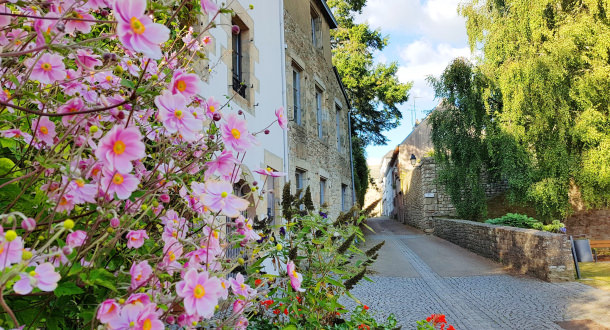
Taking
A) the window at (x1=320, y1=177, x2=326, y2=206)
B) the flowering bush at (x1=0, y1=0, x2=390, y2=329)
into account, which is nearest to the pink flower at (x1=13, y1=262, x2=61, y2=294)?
the flowering bush at (x1=0, y1=0, x2=390, y2=329)

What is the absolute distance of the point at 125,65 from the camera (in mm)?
1386

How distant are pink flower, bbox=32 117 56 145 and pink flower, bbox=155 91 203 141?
38cm

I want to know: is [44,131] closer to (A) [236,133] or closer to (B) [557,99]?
(A) [236,133]

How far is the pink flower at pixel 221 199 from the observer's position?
37.9 inches

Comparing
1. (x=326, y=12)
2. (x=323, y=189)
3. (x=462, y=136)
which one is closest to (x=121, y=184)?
(x=323, y=189)

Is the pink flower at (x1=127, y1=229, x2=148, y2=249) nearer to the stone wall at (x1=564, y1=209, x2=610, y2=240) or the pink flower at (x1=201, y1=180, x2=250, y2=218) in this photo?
the pink flower at (x1=201, y1=180, x2=250, y2=218)

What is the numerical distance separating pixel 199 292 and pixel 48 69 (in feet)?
2.27

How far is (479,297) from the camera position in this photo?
6.30 m

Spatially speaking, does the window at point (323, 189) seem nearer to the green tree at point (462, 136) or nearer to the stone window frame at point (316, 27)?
the stone window frame at point (316, 27)

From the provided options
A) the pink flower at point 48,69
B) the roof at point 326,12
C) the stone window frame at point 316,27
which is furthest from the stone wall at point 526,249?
the pink flower at point 48,69

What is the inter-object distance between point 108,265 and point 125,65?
2.18 feet

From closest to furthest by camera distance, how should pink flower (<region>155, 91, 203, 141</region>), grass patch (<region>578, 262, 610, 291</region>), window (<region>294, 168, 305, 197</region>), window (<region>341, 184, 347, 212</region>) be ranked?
pink flower (<region>155, 91, 203, 141</region>)
grass patch (<region>578, 262, 610, 291</region>)
window (<region>294, 168, 305, 197</region>)
window (<region>341, 184, 347, 212</region>)

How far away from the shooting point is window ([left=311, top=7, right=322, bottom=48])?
12578mm

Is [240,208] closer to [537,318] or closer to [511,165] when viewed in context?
[537,318]
